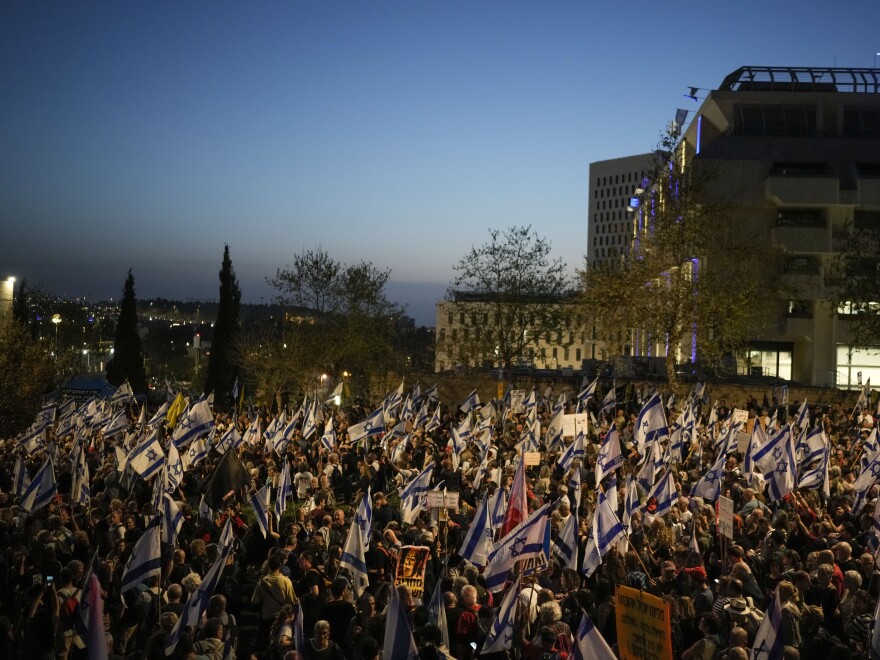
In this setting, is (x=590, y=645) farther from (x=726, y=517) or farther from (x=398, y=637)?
(x=726, y=517)

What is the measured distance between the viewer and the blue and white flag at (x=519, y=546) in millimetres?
10375

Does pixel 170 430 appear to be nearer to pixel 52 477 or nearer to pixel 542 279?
pixel 52 477

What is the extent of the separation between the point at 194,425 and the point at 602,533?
12.2 metres

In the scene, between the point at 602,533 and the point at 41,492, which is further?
the point at 41,492

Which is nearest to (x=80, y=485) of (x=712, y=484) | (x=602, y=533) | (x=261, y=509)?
(x=261, y=509)

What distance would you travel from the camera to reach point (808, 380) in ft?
183

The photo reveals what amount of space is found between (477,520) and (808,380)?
161 ft

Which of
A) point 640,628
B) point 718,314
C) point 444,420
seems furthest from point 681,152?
point 640,628

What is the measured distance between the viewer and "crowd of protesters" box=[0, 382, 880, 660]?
29.9 feet

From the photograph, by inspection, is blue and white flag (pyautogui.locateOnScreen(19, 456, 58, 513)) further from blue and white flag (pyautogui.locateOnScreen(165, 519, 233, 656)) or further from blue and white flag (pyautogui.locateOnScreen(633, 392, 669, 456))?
blue and white flag (pyautogui.locateOnScreen(633, 392, 669, 456))

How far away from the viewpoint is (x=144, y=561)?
10.7 meters

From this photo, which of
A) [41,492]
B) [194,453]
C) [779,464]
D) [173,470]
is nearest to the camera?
[41,492]

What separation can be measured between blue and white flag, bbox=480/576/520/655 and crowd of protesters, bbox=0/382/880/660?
223mm

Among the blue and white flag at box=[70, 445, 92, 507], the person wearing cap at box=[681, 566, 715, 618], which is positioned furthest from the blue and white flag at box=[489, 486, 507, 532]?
the blue and white flag at box=[70, 445, 92, 507]
